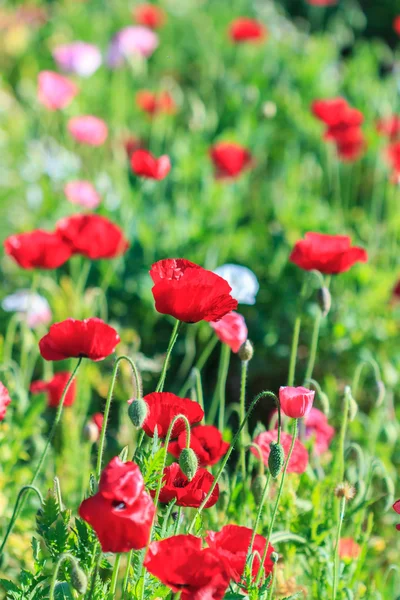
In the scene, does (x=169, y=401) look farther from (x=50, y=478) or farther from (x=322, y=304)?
(x=50, y=478)

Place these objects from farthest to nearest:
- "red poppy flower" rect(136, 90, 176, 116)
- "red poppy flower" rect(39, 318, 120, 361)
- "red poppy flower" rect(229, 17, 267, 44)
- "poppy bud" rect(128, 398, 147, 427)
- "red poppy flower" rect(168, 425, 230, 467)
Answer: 1. "red poppy flower" rect(229, 17, 267, 44)
2. "red poppy flower" rect(136, 90, 176, 116)
3. "red poppy flower" rect(168, 425, 230, 467)
4. "red poppy flower" rect(39, 318, 120, 361)
5. "poppy bud" rect(128, 398, 147, 427)

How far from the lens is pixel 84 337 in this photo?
4.43 feet

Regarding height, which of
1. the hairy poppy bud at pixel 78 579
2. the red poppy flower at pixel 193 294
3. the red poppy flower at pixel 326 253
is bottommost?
the hairy poppy bud at pixel 78 579

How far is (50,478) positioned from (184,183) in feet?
5.92

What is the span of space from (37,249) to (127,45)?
94.0 inches

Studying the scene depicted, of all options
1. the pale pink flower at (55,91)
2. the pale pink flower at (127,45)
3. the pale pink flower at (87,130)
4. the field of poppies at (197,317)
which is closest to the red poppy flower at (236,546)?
the field of poppies at (197,317)

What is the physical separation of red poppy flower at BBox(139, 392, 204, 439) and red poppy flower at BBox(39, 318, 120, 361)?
0.39 feet

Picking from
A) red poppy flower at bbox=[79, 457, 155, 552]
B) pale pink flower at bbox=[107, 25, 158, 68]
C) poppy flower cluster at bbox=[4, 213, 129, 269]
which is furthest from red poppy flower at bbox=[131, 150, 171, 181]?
pale pink flower at bbox=[107, 25, 158, 68]

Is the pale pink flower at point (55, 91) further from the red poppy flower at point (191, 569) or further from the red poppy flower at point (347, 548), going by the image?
the red poppy flower at point (191, 569)

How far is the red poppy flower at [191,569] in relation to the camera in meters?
1.06

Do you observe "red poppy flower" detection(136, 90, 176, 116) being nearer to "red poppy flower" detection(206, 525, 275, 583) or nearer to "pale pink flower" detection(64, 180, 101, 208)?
"pale pink flower" detection(64, 180, 101, 208)

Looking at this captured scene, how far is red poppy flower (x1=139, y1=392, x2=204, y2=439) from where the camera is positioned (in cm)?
129

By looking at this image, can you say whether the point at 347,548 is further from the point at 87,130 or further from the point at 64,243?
the point at 87,130

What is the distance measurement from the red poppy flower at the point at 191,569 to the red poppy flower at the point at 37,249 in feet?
3.15
